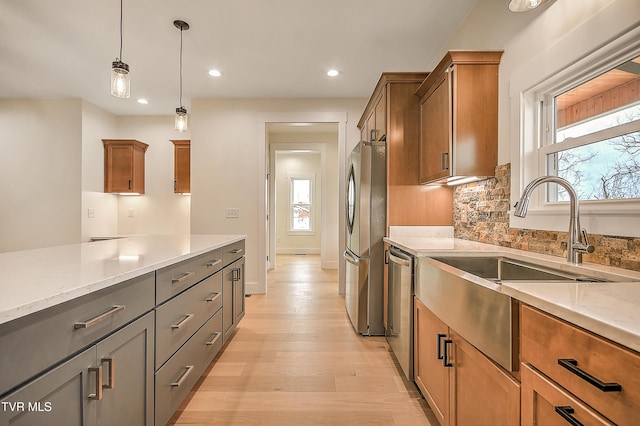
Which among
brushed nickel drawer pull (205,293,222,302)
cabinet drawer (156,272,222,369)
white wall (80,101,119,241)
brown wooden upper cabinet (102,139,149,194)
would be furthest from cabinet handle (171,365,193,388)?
brown wooden upper cabinet (102,139,149,194)

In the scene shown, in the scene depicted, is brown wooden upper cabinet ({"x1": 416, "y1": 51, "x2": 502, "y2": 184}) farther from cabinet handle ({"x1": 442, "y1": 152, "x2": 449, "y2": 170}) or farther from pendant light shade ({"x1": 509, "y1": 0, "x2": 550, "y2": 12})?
pendant light shade ({"x1": 509, "y1": 0, "x2": 550, "y2": 12})

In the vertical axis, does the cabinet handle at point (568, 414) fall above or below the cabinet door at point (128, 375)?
above

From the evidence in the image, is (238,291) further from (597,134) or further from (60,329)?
(597,134)

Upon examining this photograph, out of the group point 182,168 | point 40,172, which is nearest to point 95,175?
point 40,172

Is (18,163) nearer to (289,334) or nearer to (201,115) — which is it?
(201,115)

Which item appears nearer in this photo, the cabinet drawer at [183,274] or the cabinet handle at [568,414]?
the cabinet handle at [568,414]

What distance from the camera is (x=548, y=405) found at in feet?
2.44

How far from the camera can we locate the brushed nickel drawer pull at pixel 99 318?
861mm

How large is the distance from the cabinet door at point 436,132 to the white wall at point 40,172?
453 cm

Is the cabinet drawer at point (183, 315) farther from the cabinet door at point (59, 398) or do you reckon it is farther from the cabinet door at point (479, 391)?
the cabinet door at point (479, 391)

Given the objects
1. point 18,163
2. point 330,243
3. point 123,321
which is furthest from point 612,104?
point 18,163

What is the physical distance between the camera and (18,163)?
4.27 metres

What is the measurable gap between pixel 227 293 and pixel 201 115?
282 centimetres

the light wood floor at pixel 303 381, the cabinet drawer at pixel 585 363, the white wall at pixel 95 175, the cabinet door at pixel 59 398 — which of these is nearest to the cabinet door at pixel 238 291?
the light wood floor at pixel 303 381
